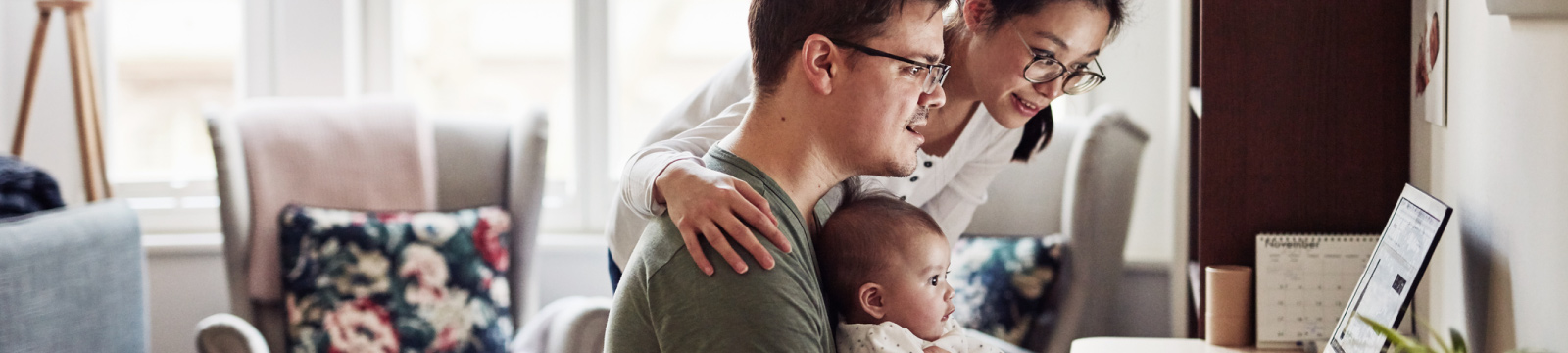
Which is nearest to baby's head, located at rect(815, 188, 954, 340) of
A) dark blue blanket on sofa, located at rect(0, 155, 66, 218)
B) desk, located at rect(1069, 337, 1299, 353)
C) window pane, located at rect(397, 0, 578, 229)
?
desk, located at rect(1069, 337, 1299, 353)

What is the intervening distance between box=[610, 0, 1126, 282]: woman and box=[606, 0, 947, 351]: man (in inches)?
5.2

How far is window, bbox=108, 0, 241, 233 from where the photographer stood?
3.45 m

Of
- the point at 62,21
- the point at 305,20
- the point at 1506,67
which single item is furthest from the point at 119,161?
the point at 1506,67

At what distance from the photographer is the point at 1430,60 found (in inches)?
53.2

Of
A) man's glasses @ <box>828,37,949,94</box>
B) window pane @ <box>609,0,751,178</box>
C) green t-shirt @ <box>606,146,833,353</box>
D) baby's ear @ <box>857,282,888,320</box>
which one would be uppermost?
window pane @ <box>609,0,751,178</box>

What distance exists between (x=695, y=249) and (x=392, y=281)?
6.41 feet

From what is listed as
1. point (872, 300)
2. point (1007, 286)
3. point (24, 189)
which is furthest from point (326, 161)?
point (872, 300)

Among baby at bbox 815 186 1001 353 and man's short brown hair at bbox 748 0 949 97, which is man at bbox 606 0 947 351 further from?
baby at bbox 815 186 1001 353

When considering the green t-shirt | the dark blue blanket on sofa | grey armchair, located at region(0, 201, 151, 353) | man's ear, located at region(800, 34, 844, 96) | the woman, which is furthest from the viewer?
the dark blue blanket on sofa

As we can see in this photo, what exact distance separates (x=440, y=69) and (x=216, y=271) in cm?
86

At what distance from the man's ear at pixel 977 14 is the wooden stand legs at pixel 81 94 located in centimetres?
244

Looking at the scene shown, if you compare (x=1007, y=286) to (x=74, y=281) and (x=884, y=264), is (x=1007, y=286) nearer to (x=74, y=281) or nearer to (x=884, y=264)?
(x=884, y=264)

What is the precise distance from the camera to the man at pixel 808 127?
961 mm

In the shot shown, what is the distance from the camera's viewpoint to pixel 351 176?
9.08 ft
